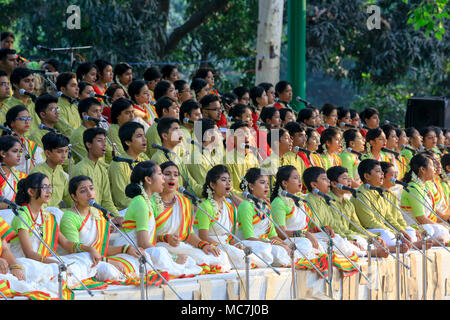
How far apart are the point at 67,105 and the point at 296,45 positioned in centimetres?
437

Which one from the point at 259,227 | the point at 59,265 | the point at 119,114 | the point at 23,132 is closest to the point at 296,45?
the point at 119,114

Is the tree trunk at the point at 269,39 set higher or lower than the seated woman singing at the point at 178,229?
higher

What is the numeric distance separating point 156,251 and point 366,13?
9.43m

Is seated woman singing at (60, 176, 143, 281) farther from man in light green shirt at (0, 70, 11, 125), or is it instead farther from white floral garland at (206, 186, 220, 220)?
man in light green shirt at (0, 70, 11, 125)

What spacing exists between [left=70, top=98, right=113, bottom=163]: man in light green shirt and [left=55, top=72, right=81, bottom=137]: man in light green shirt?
0.21m

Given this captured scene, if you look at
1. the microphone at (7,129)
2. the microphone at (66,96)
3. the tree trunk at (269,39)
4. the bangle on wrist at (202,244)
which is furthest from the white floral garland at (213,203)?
the tree trunk at (269,39)

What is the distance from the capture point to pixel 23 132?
25.2 feet

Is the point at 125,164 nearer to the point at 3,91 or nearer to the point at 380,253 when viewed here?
the point at 3,91

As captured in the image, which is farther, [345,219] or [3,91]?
[3,91]

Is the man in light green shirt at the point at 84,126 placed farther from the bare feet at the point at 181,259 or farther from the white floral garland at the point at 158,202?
the bare feet at the point at 181,259

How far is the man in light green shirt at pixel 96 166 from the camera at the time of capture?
7.32m

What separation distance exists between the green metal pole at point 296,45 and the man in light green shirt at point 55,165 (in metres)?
5.54

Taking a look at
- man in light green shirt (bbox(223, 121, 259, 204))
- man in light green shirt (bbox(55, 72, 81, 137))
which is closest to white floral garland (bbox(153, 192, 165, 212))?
man in light green shirt (bbox(223, 121, 259, 204))
